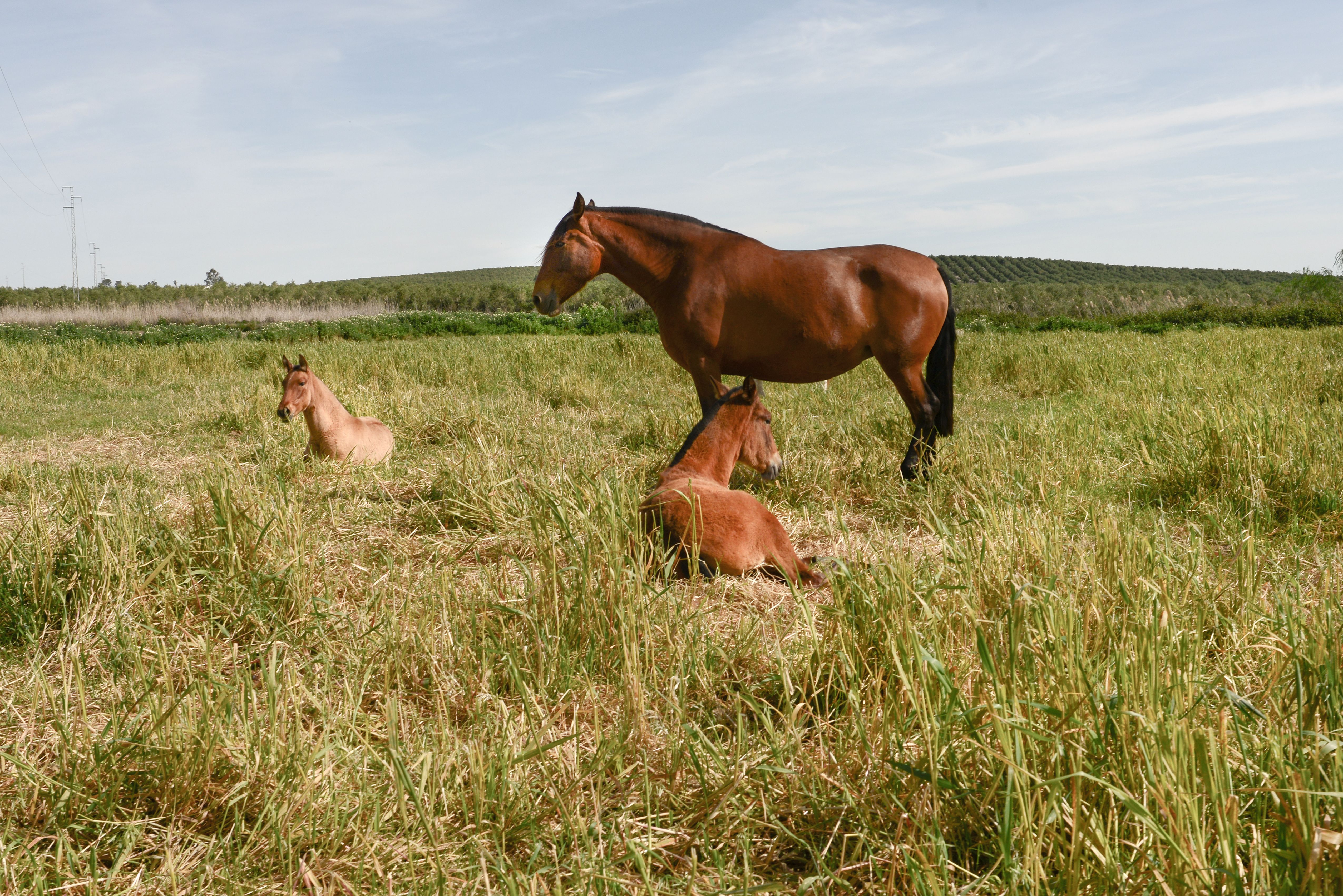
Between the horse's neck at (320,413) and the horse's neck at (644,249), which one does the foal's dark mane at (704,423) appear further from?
the horse's neck at (320,413)

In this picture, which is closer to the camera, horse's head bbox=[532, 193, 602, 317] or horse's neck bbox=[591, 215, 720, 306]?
horse's head bbox=[532, 193, 602, 317]

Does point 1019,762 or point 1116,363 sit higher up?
point 1116,363

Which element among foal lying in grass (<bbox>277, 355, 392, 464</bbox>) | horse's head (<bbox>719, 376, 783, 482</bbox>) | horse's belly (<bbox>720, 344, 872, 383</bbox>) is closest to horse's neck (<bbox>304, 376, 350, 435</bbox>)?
foal lying in grass (<bbox>277, 355, 392, 464</bbox>)

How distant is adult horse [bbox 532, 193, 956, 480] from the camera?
17.7 feet

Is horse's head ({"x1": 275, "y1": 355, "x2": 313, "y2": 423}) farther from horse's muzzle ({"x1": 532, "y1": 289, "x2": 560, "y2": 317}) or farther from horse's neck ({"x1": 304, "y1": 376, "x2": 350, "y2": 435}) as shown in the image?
horse's muzzle ({"x1": 532, "y1": 289, "x2": 560, "y2": 317})

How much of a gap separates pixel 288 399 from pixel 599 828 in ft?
16.8

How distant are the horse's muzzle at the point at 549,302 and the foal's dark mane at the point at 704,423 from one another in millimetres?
1894

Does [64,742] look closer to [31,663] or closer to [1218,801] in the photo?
[31,663]

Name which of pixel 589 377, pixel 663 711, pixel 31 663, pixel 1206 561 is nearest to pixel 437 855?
pixel 663 711

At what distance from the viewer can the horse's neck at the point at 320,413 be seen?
6.20m

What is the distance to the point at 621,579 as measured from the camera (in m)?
2.89

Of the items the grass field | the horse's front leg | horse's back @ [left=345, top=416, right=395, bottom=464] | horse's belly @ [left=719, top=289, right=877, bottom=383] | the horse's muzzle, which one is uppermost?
the horse's muzzle

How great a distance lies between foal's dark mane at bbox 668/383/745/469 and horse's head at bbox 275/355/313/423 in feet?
11.4

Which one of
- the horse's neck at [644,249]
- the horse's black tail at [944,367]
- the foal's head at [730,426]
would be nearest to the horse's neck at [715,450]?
the foal's head at [730,426]
